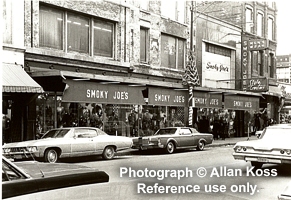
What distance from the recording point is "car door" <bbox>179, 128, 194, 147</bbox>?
15.5 metres

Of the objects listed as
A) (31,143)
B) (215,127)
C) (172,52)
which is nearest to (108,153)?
(31,143)

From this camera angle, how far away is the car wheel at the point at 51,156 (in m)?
11.2

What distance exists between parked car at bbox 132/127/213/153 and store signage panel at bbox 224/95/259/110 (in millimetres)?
5381

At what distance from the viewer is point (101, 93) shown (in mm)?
15266

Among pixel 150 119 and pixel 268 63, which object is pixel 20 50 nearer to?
pixel 150 119

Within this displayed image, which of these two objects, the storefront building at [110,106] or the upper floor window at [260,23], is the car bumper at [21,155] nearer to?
the storefront building at [110,106]

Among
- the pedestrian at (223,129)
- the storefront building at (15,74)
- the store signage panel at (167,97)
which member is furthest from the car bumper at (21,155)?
the pedestrian at (223,129)

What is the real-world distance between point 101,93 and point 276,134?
7.35 m

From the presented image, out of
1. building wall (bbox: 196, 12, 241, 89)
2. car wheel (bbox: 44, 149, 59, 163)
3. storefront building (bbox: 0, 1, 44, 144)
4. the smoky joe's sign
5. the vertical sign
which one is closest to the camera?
car wheel (bbox: 44, 149, 59, 163)

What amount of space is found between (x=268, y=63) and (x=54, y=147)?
20.7m

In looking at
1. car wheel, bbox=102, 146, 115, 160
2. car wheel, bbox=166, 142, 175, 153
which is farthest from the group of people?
car wheel, bbox=102, 146, 115, 160

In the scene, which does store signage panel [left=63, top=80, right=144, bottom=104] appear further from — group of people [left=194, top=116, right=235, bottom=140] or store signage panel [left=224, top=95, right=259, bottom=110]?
store signage panel [left=224, top=95, right=259, bottom=110]

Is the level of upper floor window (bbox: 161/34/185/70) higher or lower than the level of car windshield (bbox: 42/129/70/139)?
higher

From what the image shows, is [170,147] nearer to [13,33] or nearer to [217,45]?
Answer: [13,33]
